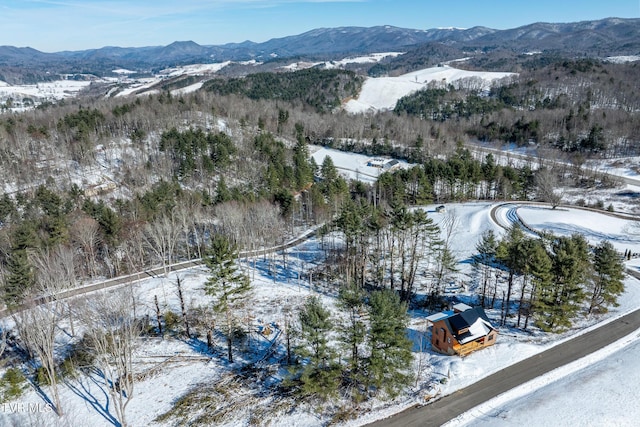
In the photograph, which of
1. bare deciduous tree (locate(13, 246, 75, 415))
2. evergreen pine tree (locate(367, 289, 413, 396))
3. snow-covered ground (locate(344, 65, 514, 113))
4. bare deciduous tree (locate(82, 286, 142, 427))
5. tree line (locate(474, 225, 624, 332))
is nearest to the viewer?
bare deciduous tree (locate(82, 286, 142, 427))

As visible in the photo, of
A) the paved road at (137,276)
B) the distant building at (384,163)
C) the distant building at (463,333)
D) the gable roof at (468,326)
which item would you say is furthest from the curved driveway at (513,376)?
the distant building at (384,163)

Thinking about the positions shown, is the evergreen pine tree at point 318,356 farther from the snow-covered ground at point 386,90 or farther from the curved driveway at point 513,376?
the snow-covered ground at point 386,90

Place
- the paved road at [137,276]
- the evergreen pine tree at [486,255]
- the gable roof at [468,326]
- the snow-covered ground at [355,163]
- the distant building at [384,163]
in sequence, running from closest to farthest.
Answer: the gable roof at [468,326] < the paved road at [137,276] < the evergreen pine tree at [486,255] < the snow-covered ground at [355,163] < the distant building at [384,163]

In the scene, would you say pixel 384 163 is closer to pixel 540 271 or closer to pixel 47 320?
pixel 540 271

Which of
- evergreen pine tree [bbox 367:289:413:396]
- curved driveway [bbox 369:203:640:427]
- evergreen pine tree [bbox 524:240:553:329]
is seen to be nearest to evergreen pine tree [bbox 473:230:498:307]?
evergreen pine tree [bbox 524:240:553:329]

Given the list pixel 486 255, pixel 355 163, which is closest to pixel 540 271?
pixel 486 255

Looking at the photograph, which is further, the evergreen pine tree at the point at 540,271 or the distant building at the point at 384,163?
the distant building at the point at 384,163

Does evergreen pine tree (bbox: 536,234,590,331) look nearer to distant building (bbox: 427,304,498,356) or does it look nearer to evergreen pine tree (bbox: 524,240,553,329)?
evergreen pine tree (bbox: 524,240,553,329)
